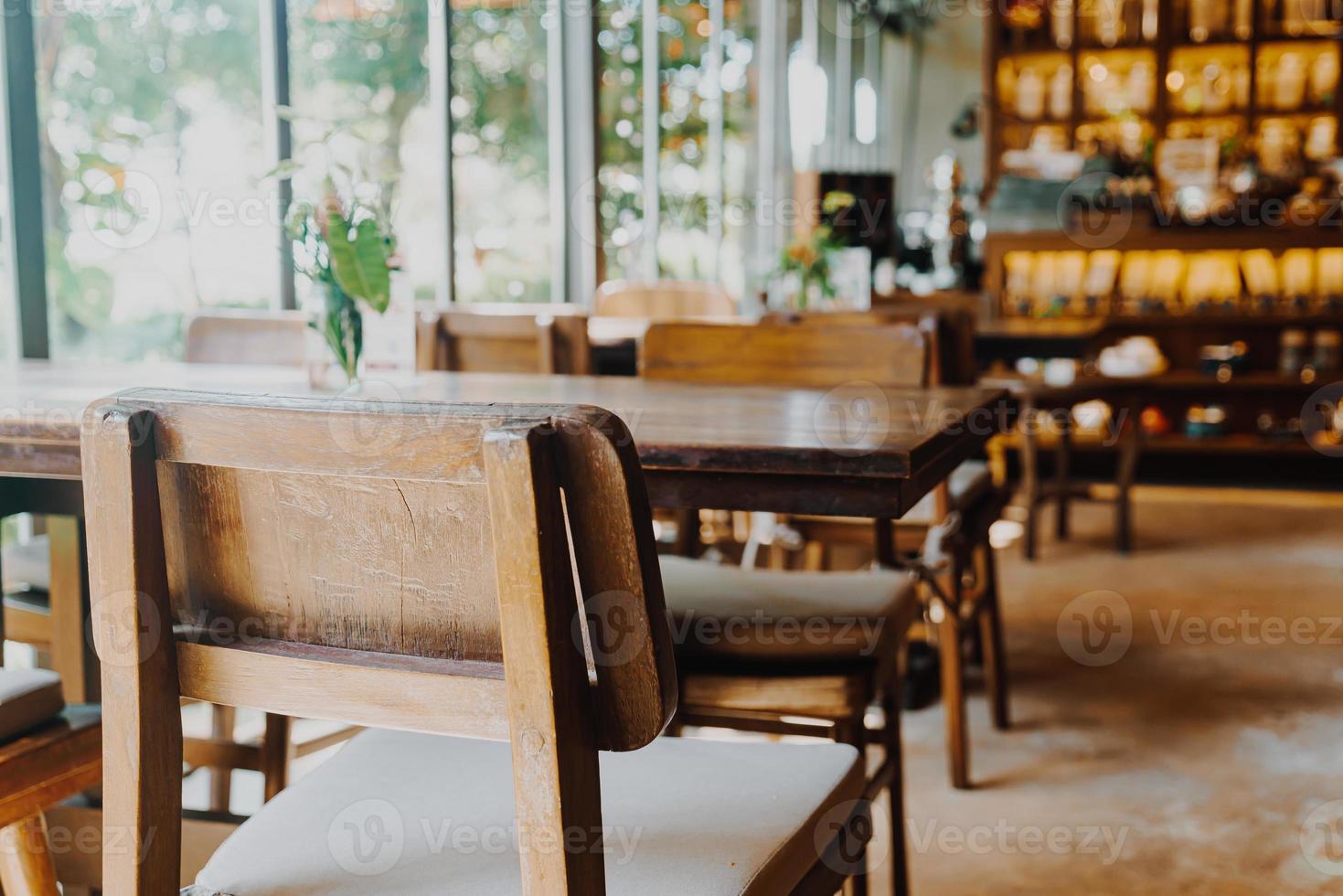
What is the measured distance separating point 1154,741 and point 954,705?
583 millimetres

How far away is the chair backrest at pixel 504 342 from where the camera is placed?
2.59m

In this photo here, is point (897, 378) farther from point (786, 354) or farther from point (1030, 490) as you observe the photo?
point (1030, 490)

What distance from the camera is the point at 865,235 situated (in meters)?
7.50

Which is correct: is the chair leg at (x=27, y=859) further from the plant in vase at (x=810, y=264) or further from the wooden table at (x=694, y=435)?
the plant in vase at (x=810, y=264)

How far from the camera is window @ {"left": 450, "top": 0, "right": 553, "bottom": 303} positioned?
14.4 feet

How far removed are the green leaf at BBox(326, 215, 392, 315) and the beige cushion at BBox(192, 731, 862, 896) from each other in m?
0.83

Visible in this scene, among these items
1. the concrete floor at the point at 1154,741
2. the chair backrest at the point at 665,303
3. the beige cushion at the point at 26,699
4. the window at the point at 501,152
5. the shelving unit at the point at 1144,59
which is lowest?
the concrete floor at the point at 1154,741

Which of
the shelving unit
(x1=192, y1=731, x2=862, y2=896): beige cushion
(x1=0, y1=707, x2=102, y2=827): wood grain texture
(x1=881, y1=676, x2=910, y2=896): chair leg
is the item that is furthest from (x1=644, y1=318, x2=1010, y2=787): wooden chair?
the shelving unit

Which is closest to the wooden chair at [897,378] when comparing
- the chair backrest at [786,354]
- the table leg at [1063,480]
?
the chair backrest at [786,354]

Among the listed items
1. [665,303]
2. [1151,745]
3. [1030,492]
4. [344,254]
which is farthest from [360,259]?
[1030,492]

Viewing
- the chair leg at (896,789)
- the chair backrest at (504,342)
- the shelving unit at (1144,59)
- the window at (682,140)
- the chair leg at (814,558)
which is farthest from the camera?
the shelving unit at (1144,59)

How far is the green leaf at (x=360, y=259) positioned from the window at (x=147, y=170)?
1208 millimetres

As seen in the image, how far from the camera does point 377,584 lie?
84cm

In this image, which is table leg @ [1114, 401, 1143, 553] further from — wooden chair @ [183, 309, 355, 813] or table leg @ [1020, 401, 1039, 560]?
wooden chair @ [183, 309, 355, 813]
